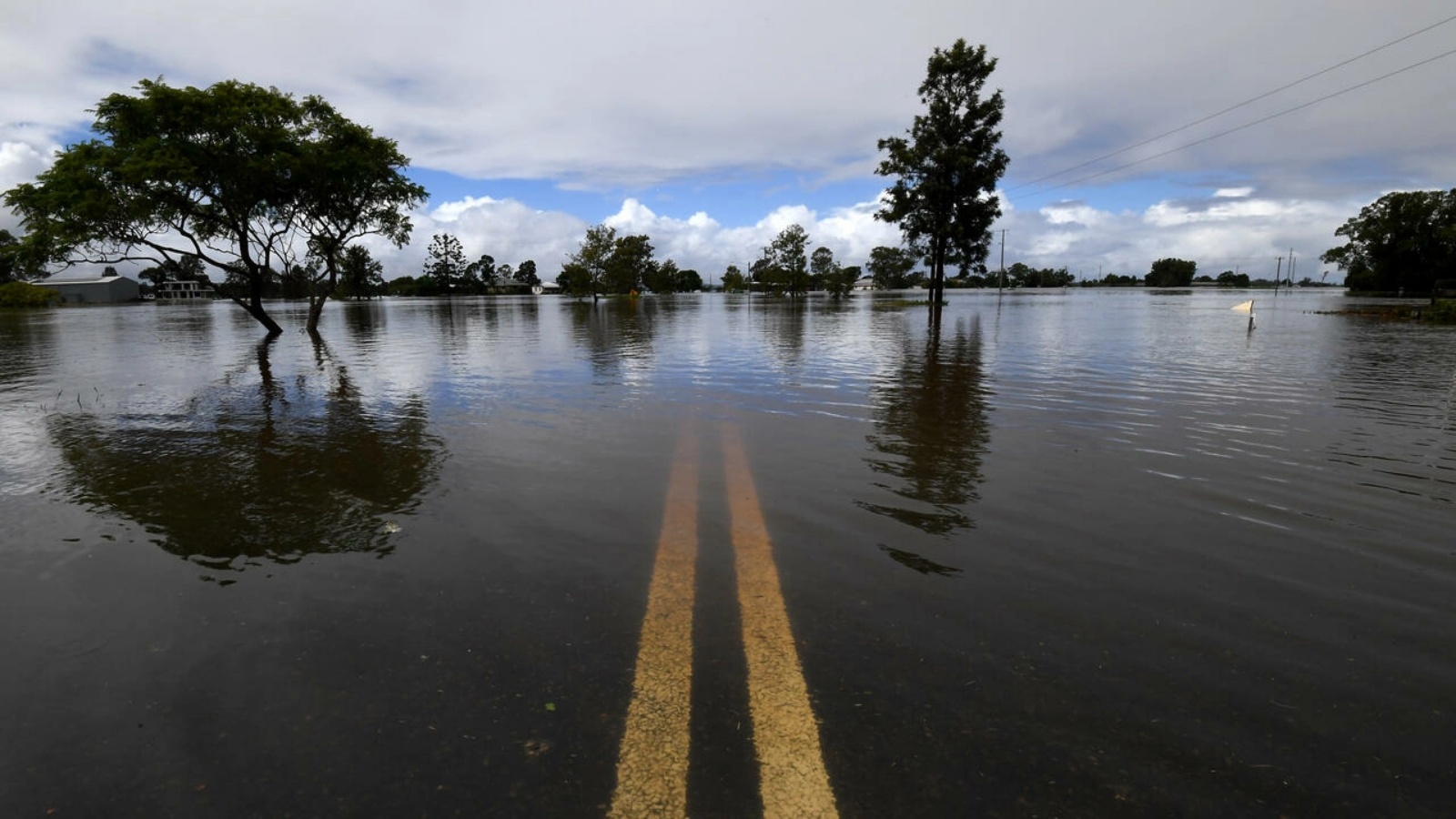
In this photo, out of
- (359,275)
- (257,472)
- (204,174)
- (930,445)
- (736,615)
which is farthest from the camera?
(359,275)

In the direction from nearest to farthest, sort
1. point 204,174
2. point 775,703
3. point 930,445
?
point 775,703 < point 930,445 < point 204,174

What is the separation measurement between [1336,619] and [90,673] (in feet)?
21.8

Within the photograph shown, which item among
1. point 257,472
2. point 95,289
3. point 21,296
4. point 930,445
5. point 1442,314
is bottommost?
point 257,472

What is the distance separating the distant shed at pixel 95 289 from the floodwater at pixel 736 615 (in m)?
145

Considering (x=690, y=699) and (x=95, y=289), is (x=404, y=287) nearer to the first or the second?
(x=95, y=289)

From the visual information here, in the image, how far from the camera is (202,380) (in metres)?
14.3

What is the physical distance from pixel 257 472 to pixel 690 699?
20.2 feet

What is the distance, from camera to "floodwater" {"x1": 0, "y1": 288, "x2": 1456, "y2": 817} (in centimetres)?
257

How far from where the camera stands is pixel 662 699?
3035 mm

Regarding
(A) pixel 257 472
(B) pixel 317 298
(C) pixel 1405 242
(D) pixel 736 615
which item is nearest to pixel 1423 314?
(D) pixel 736 615

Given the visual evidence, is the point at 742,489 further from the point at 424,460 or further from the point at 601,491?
the point at 424,460

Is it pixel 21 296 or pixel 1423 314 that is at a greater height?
pixel 21 296

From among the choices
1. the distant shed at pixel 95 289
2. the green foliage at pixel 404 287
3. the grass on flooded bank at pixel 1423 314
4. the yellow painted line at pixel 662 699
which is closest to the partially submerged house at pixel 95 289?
the distant shed at pixel 95 289

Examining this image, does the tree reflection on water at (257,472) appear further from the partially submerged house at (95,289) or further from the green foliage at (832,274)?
the partially submerged house at (95,289)
